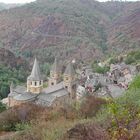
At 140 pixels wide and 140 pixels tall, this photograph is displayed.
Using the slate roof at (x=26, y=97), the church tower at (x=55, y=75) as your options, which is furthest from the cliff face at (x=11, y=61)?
the slate roof at (x=26, y=97)

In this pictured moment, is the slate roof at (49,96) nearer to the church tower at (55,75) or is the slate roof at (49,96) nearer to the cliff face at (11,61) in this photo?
the church tower at (55,75)

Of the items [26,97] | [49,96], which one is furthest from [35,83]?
[49,96]

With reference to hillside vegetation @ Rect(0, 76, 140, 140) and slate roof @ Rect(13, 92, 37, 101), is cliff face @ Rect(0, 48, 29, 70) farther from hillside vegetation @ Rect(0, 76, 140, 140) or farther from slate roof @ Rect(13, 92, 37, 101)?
hillside vegetation @ Rect(0, 76, 140, 140)

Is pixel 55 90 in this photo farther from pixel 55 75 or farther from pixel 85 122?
pixel 85 122

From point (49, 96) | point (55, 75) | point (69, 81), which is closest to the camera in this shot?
point (49, 96)

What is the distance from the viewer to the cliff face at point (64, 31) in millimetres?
101188

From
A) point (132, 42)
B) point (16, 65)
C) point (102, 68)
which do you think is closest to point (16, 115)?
point (102, 68)

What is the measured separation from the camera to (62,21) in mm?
126688

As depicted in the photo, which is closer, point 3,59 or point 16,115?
point 16,115

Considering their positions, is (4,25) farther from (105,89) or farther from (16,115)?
(16,115)

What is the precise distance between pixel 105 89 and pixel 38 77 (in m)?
8.13

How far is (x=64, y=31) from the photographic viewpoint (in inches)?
4840

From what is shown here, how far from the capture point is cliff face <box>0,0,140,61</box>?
332ft

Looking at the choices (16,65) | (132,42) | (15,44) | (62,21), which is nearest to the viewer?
(16,65)
